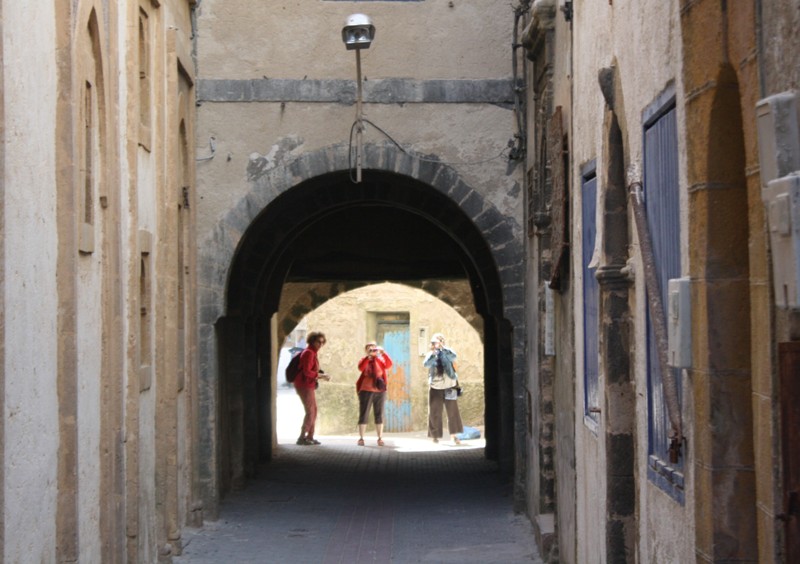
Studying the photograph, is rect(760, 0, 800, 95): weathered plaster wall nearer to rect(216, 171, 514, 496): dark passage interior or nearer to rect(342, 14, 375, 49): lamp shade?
rect(342, 14, 375, 49): lamp shade

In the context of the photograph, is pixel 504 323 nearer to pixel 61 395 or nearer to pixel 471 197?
pixel 471 197

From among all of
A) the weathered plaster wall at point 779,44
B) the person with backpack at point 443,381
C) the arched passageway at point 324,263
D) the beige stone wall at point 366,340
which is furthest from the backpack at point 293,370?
the weathered plaster wall at point 779,44

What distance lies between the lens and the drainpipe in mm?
4586

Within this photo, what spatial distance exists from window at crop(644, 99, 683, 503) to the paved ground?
4849 mm

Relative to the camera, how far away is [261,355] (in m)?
17.3

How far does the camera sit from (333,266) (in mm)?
19438

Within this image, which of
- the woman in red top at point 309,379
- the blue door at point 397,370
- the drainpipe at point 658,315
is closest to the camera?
the drainpipe at point 658,315

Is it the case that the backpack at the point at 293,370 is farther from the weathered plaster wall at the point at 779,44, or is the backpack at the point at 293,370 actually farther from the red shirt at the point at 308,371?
the weathered plaster wall at the point at 779,44

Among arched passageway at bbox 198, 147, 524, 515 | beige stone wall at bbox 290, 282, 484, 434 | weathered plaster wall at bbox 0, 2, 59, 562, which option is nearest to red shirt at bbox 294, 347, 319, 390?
arched passageway at bbox 198, 147, 524, 515

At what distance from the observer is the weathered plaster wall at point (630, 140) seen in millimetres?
4797

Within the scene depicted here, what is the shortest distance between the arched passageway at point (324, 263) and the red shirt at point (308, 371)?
30.1 inches

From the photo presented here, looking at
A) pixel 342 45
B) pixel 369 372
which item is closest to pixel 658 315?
pixel 342 45

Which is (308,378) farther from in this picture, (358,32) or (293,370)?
(358,32)

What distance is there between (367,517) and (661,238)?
7701mm
